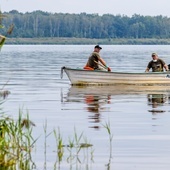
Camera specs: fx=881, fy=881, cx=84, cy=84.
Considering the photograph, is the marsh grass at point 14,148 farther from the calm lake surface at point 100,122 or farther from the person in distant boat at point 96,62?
the person in distant boat at point 96,62

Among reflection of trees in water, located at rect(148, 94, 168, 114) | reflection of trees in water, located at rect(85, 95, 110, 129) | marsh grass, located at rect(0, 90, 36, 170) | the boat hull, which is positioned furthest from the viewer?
the boat hull

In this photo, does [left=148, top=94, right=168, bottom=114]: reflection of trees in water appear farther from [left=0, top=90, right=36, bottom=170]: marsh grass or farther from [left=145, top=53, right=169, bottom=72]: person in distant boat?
[left=0, top=90, right=36, bottom=170]: marsh grass

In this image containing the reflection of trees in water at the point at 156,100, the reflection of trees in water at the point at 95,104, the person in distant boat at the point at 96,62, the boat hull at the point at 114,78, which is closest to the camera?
the reflection of trees in water at the point at 95,104

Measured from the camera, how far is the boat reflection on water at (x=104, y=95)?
24141mm

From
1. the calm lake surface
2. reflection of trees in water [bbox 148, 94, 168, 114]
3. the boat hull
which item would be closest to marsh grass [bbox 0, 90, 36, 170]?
the calm lake surface

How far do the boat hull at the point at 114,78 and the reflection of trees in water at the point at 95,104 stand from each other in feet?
17.1

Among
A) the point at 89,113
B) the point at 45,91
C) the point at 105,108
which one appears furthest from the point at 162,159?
the point at 45,91

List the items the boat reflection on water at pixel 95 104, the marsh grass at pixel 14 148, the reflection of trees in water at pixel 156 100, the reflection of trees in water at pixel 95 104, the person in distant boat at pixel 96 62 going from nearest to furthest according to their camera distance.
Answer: the marsh grass at pixel 14 148
the reflection of trees in water at pixel 95 104
the boat reflection on water at pixel 95 104
the reflection of trees in water at pixel 156 100
the person in distant boat at pixel 96 62

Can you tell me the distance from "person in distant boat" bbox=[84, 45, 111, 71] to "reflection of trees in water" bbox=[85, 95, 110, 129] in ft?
14.0

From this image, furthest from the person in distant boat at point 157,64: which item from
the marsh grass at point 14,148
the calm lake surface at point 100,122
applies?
the marsh grass at point 14,148

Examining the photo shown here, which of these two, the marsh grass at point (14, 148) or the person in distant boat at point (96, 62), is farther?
the person in distant boat at point (96, 62)

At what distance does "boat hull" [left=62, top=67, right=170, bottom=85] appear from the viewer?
115ft

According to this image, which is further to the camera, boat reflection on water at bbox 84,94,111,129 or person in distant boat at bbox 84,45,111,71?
person in distant boat at bbox 84,45,111,71

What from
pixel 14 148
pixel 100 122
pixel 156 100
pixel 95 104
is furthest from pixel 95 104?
pixel 14 148
